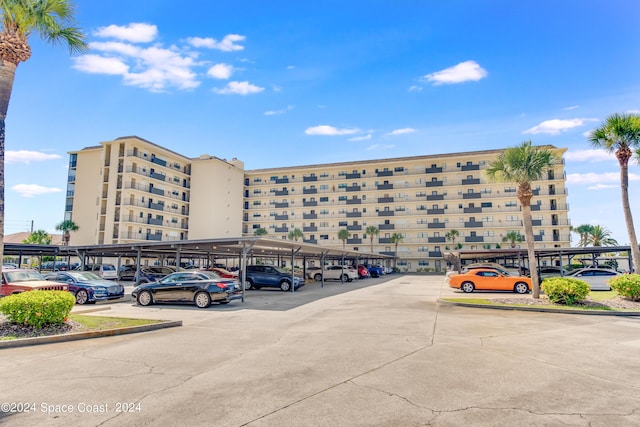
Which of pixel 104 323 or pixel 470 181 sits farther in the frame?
pixel 470 181

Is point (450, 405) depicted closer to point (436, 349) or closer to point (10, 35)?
point (436, 349)

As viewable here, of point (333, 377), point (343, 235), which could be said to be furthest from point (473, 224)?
point (333, 377)

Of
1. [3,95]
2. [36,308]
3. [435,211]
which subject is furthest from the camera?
[435,211]

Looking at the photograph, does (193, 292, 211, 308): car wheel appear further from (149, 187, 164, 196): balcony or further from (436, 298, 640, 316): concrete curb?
(149, 187, 164, 196): balcony

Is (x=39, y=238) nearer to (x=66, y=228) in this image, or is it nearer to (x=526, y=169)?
(x=66, y=228)

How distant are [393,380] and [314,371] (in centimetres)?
131

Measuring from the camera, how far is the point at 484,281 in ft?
75.7

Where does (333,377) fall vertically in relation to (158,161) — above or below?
below

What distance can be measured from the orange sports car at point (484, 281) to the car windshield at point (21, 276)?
71.6ft

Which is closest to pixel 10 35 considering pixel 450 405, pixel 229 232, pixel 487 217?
pixel 450 405

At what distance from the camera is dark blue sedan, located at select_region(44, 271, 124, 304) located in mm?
17109

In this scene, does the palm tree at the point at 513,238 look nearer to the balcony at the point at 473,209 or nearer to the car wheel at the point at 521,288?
the balcony at the point at 473,209

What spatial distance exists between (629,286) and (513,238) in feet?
154

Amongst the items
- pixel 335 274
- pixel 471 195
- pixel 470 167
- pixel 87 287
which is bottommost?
pixel 335 274
